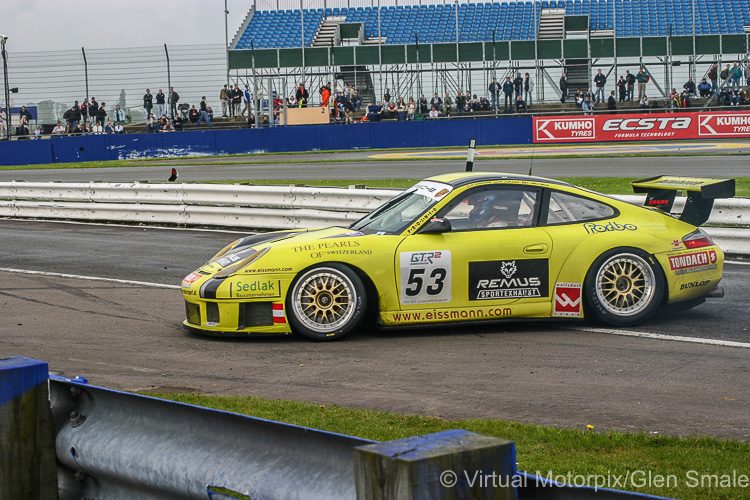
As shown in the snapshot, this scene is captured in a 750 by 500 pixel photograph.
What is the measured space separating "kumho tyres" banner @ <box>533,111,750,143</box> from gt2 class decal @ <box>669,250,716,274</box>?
2776 centimetres

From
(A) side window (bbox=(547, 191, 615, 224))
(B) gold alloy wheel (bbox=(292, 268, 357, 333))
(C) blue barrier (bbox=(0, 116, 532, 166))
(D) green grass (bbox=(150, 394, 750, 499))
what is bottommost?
(D) green grass (bbox=(150, 394, 750, 499))

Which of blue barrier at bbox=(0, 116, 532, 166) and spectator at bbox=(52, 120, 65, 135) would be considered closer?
blue barrier at bbox=(0, 116, 532, 166)

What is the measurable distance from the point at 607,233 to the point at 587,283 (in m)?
0.46

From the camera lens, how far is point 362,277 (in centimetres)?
859

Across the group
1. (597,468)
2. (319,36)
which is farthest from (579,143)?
(597,468)

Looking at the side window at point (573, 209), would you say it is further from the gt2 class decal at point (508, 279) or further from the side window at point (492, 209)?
the gt2 class decal at point (508, 279)

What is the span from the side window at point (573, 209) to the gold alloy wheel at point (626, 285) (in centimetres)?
45

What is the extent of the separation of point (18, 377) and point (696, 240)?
682cm

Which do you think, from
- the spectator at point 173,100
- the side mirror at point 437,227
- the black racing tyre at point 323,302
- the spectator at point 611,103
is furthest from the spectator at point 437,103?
the black racing tyre at point 323,302

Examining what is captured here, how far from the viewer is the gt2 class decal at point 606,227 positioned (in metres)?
8.88

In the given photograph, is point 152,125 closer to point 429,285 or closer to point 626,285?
point 429,285

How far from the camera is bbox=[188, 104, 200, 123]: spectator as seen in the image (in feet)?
128

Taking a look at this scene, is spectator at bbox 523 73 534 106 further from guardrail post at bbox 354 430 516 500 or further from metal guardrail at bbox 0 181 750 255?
guardrail post at bbox 354 430 516 500

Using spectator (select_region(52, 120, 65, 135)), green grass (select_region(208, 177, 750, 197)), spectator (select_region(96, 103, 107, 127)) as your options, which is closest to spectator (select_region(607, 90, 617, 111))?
green grass (select_region(208, 177, 750, 197))
